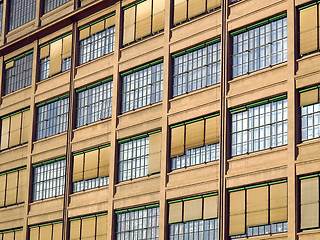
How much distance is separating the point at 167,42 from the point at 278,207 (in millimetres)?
11873

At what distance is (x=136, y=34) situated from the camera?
150 feet

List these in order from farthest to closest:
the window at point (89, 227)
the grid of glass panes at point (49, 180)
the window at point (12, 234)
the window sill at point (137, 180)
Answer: the window at point (12, 234) → the grid of glass panes at point (49, 180) → the window at point (89, 227) → the window sill at point (137, 180)

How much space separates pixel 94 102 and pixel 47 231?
819 cm

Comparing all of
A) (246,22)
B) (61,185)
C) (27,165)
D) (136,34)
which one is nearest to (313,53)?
(246,22)

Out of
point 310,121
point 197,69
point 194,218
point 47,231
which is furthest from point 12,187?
point 310,121

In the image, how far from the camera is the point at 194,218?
39.9 m

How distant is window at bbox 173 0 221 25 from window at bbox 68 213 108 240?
11332 mm

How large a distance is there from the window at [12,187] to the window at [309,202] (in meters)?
22.5

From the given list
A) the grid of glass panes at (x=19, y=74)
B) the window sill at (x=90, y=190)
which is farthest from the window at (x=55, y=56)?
the window sill at (x=90, y=190)

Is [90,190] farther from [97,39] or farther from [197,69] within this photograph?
[197,69]

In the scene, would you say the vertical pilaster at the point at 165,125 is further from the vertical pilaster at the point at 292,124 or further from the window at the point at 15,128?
the window at the point at 15,128

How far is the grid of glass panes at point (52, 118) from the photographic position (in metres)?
50.2

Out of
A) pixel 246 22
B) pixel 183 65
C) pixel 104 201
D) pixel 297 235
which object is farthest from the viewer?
pixel 104 201

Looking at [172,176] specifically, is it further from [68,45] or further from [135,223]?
[68,45]
